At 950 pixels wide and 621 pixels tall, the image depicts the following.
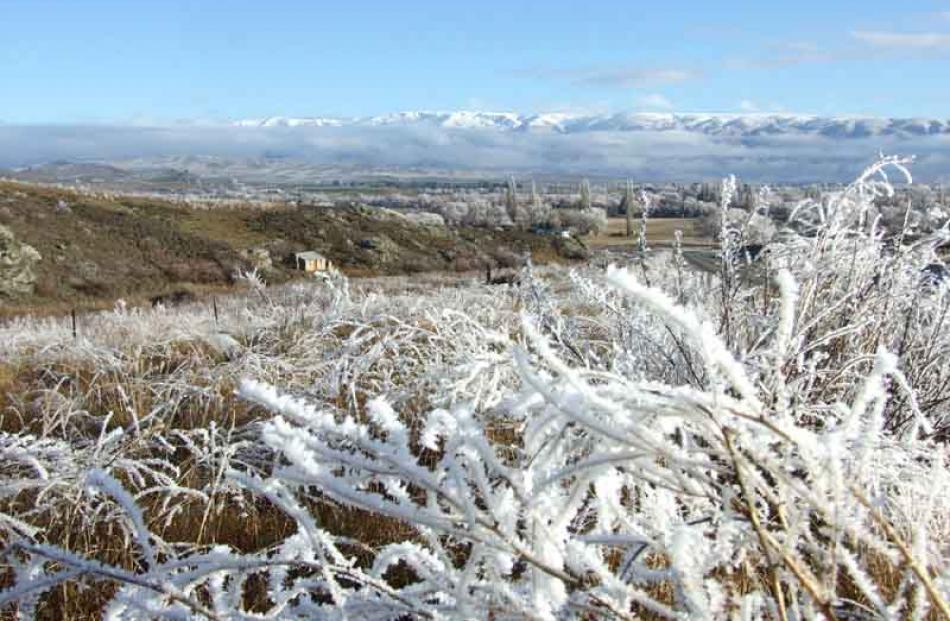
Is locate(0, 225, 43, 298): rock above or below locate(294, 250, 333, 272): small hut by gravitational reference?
above

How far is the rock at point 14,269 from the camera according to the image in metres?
26.6

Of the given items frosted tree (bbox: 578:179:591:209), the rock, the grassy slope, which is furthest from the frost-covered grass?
frosted tree (bbox: 578:179:591:209)

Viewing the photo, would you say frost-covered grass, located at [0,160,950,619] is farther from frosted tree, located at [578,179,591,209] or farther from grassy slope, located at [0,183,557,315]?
frosted tree, located at [578,179,591,209]

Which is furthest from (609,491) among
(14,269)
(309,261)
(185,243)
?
(185,243)

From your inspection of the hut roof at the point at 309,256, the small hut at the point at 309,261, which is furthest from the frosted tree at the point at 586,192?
the hut roof at the point at 309,256

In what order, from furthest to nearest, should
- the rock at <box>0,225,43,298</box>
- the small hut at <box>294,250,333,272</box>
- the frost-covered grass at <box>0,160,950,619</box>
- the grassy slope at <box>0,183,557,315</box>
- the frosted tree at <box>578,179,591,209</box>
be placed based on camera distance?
the frosted tree at <box>578,179,591,209</box> → the small hut at <box>294,250,333,272</box> → the grassy slope at <box>0,183,557,315</box> → the rock at <box>0,225,43,298</box> → the frost-covered grass at <box>0,160,950,619</box>

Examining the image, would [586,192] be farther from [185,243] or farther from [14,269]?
[14,269]

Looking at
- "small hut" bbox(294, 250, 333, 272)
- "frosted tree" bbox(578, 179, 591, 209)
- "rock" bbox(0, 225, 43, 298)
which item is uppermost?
"frosted tree" bbox(578, 179, 591, 209)

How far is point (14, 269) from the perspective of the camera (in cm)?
2709

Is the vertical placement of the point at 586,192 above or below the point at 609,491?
below

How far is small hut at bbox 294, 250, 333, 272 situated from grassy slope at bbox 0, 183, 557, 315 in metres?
0.71

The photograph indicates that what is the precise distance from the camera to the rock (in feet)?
87.4

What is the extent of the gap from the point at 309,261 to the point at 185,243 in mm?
5838

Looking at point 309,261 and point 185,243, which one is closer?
point 185,243
